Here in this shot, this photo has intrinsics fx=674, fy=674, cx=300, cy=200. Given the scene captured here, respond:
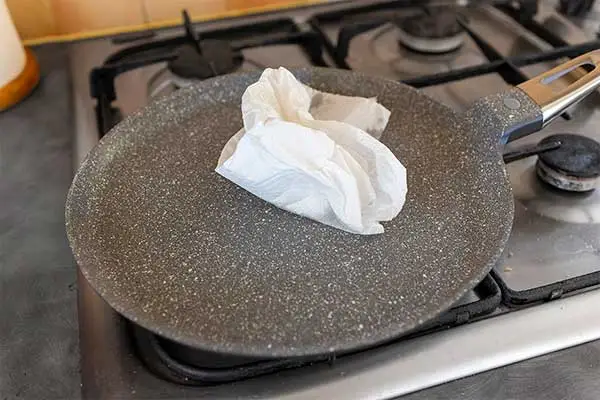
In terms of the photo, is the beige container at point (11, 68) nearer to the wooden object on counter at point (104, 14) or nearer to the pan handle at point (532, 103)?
the wooden object on counter at point (104, 14)

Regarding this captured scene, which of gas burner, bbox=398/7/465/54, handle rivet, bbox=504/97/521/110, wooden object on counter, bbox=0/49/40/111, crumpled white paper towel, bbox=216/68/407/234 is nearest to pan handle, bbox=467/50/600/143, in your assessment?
handle rivet, bbox=504/97/521/110

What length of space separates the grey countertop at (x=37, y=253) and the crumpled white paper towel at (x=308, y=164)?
A: 6.5 inches

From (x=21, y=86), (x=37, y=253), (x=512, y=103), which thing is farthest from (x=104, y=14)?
(x=512, y=103)

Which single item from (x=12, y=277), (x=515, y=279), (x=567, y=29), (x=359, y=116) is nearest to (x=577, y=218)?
(x=515, y=279)

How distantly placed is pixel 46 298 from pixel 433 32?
1.70ft

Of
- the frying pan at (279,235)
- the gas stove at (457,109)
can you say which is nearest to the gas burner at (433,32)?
the gas stove at (457,109)

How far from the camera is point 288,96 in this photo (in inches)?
21.7

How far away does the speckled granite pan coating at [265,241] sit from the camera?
1.46ft

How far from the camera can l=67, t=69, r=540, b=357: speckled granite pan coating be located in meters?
0.44

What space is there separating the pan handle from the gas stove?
5cm

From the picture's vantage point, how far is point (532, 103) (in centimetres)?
56

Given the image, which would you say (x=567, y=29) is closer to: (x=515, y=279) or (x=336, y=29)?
(x=336, y=29)

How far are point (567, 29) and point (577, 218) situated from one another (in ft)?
1.12

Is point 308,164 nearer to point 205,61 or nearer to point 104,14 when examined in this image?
point 205,61
